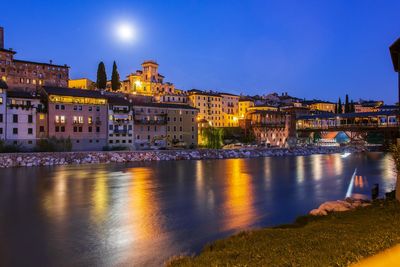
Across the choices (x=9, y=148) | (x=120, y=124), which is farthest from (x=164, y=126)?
(x=9, y=148)

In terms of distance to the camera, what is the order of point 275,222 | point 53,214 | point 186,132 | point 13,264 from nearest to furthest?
1. point 13,264
2. point 275,222
3. point 53,214
4. point 186,132

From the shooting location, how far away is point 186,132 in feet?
261

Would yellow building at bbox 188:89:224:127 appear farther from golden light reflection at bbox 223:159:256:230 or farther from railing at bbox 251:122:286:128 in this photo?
golden light reflection at bbox 223:159:256:230

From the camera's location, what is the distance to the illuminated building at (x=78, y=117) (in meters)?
61.2

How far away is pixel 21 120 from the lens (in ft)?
189

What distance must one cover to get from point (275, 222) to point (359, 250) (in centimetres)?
1031

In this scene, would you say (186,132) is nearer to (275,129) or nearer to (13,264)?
(275,129)

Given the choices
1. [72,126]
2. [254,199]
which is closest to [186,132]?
[72,126]

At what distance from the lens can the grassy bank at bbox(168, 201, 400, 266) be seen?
7414 millimetres

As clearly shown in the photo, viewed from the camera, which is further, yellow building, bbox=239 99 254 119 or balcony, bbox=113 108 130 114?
yellow building, bbox=239 99 254 119

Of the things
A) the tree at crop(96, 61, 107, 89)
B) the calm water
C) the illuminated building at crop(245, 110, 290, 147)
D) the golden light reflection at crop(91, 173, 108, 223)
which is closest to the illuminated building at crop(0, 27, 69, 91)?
the tree at crop(96, 61, 107, 89)

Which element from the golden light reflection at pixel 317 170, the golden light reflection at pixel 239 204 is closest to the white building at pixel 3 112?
the golden light reflection at pixel 239 204

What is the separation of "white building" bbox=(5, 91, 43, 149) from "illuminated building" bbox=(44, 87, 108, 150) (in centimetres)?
267

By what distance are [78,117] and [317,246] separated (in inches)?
2395
